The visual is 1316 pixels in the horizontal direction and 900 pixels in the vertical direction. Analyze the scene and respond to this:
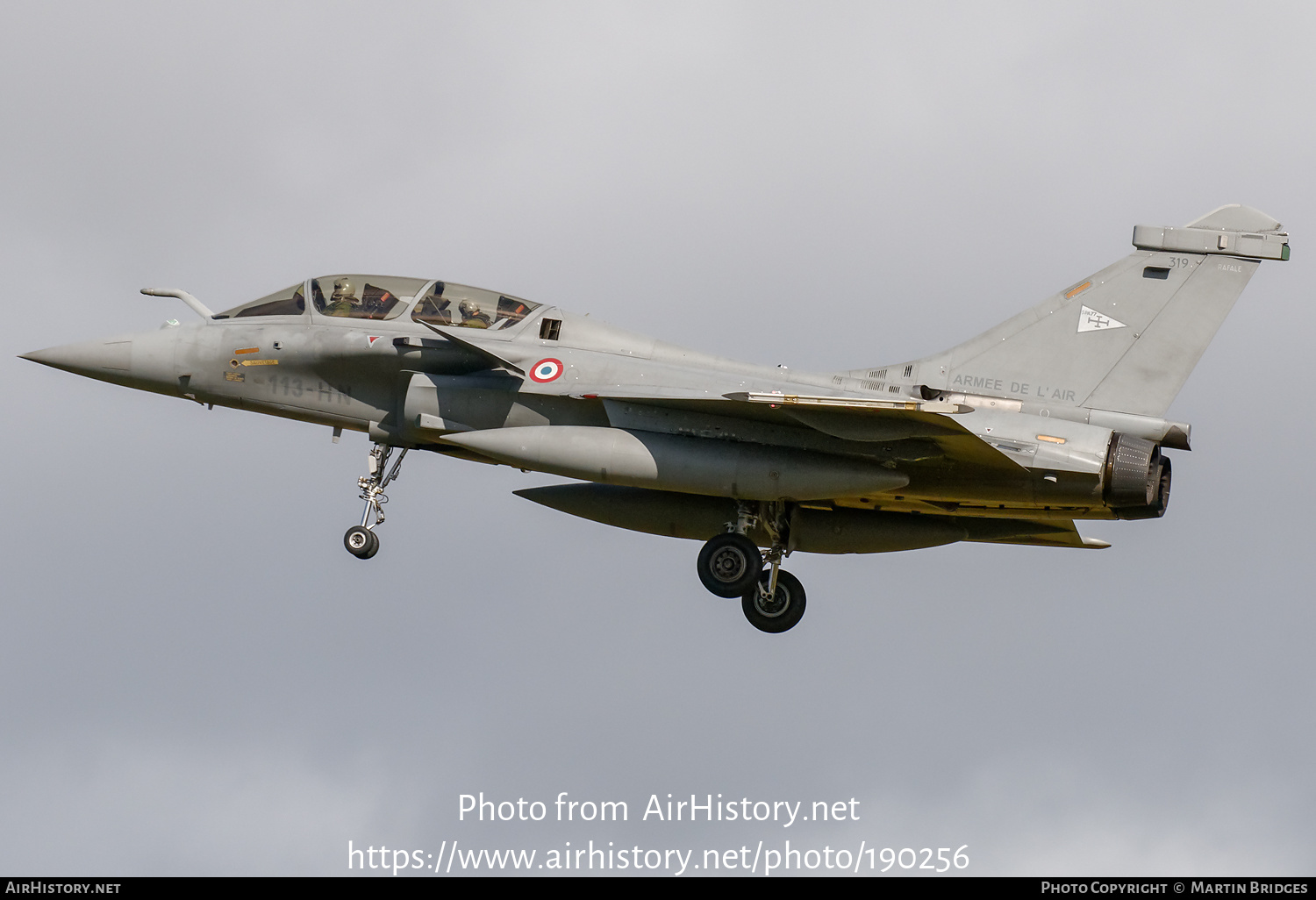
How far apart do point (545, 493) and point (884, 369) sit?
14.2 feet

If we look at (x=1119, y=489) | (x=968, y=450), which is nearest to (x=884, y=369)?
(x=968, y=450)

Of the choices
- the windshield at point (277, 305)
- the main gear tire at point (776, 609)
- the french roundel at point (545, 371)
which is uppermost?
the windshield at point (277, 305)

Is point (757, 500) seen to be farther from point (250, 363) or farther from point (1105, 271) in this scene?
point (250, 363)

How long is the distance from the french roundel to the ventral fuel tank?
0.90m

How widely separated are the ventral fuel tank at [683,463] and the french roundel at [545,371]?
2.96 ft

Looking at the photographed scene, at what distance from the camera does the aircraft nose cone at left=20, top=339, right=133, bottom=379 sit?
1958 centimetres

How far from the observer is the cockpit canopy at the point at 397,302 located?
1888cm

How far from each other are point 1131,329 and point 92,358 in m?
12.0

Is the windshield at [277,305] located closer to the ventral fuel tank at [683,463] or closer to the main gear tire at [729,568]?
the ventral fuel tank at [683,463]

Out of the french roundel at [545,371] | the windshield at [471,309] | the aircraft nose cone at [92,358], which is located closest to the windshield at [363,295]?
the windshield at [471,309]

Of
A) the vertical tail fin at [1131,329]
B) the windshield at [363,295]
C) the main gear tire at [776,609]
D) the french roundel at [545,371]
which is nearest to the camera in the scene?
the vertical tail fin at [1131,329]

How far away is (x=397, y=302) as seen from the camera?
19094mm

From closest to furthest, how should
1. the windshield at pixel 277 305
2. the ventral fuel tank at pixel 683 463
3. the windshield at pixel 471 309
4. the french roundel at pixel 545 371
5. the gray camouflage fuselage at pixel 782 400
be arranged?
the gray camouflage fuselage at pixel 782 400, the ventral fuel tank at pixel 683 463, the french roundel at pixel 545 371, the windshield at pixel 471 309, the windshield at pixel 277 305

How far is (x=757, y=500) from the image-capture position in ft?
59.7
